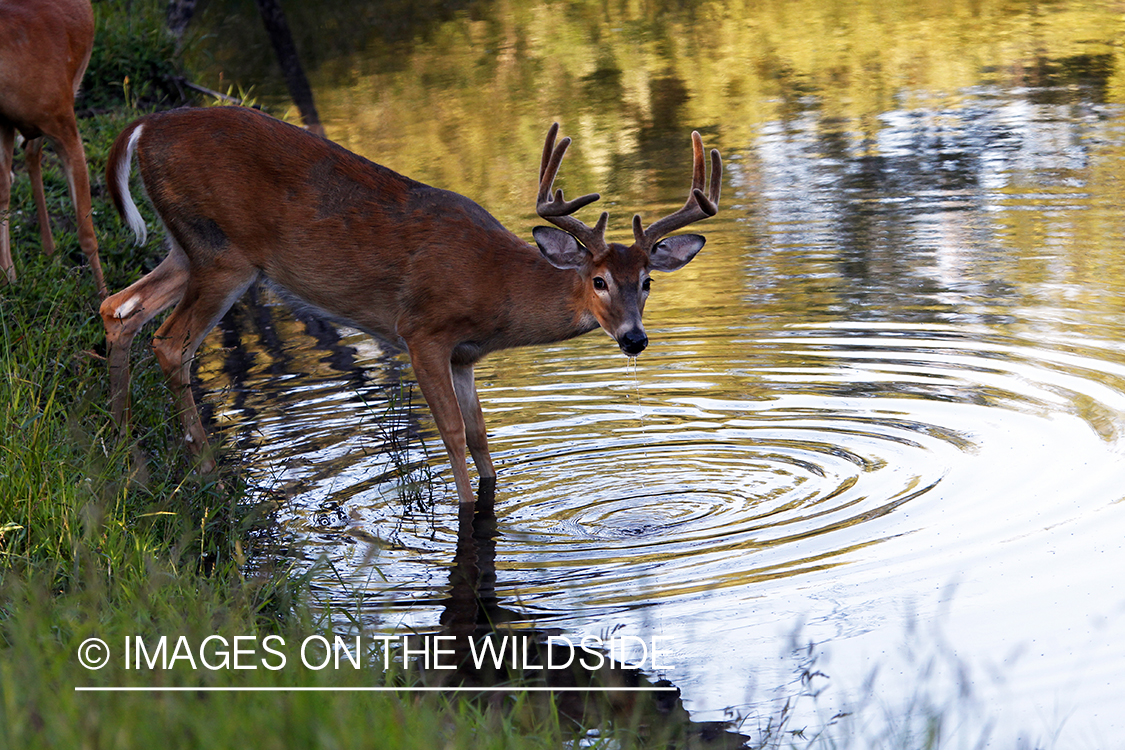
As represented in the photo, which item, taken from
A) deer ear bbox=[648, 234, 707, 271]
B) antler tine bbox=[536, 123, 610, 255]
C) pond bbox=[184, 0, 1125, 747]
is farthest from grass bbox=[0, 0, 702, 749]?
deer ear bbox=[648, 234, 707, 271]

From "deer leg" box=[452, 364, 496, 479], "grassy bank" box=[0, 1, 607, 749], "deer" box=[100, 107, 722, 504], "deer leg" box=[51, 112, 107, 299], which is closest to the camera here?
"grassy bank" box=[0, 1, 607, 749]

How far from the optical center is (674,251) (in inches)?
243

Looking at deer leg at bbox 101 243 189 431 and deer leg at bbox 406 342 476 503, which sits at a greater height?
deer leg at bbox 101 243 189 431

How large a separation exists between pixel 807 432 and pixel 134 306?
331 centimetres

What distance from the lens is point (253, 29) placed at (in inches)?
963

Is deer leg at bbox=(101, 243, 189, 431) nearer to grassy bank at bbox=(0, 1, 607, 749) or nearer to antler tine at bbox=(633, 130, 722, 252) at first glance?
grassy bank at bbox=(0, 1, 607, 749)

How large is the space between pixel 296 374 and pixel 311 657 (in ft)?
15.1

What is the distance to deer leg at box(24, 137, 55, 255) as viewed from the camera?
775 cm

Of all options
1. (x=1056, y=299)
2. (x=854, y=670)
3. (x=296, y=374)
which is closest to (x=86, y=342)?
(x=296, y=374)

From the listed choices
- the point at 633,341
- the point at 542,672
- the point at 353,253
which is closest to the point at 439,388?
the point at 353,253

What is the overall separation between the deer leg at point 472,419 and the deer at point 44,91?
6.84 ft

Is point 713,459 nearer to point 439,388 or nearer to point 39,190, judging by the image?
point 439,388

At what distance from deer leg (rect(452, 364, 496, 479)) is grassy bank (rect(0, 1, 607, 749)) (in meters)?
1.15

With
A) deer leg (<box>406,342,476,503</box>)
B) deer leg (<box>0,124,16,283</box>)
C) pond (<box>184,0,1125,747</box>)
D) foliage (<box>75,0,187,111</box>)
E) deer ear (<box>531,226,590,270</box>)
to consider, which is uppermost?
deer leg (<box>0,124,16,283</box>)
